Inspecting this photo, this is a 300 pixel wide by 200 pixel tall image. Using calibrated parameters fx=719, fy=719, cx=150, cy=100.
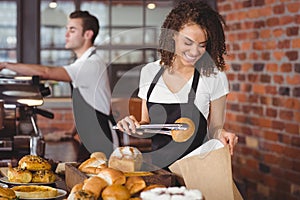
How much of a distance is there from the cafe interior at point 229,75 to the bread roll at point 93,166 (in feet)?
2.33

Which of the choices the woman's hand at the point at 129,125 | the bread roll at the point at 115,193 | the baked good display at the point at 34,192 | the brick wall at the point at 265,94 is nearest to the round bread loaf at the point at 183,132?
the woman's hand at the point at 129,125

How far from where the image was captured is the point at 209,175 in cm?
220

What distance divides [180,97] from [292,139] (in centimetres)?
142

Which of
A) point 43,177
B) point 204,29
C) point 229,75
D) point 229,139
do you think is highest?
point 204,29

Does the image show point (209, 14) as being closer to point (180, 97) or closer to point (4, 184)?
point (180, 97)

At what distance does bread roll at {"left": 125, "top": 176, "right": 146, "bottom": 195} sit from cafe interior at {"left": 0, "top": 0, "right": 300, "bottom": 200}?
3.58ft

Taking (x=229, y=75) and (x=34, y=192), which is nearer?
(x=34, y=192)

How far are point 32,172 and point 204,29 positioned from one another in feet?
2.97

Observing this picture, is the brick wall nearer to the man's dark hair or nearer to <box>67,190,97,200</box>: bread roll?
the man's dark hair

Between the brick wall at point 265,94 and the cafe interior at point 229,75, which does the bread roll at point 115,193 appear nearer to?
the cafe interior at point 229,75

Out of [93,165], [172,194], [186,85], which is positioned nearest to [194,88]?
[186,85]

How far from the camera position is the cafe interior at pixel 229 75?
3.68m

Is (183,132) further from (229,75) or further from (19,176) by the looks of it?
(229,75)

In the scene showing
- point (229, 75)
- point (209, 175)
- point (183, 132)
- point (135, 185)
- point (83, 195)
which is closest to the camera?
point (83, 195)
